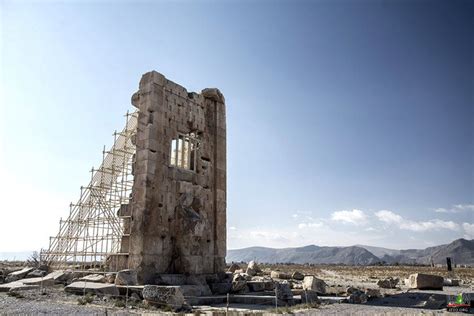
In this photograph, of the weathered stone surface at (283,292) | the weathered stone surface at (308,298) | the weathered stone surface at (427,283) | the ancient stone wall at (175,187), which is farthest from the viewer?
the weathered stone surface at (427,283)

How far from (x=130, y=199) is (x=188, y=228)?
286 cm

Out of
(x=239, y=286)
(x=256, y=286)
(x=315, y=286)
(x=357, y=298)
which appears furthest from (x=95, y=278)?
(x=357, y=298)

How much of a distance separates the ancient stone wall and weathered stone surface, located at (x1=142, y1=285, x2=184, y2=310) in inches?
120

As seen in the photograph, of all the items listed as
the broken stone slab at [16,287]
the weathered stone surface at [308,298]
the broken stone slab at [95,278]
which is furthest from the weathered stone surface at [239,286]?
the broken stone slab at [16,287]

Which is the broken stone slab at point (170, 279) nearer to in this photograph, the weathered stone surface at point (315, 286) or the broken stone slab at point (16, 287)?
the broken stone slab at point (16, 287)

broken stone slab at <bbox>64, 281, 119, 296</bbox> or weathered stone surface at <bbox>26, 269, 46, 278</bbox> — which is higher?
weathered stone surface at <bbox>26, 269, 46, 278</bbox>

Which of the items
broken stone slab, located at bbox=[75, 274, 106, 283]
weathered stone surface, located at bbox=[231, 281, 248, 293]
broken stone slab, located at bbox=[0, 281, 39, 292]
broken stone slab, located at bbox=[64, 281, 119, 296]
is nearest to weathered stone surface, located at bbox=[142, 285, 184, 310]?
broken stone slab, located at bbox=[64, 281, 119, 296]

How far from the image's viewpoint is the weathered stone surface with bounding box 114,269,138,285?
15531 millimetres

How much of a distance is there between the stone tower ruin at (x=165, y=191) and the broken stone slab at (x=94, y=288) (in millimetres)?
1933

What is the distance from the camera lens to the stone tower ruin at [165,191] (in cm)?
1742

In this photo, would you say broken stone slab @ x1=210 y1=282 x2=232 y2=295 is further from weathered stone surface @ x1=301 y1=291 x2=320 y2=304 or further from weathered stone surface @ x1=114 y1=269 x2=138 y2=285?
weathered stone surface @ x1=301 y1=291 x2=320 y2=304

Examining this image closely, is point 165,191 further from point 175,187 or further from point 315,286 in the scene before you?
point 315,286

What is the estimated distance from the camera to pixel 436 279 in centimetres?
2331

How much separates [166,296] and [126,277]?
10.3 ft
